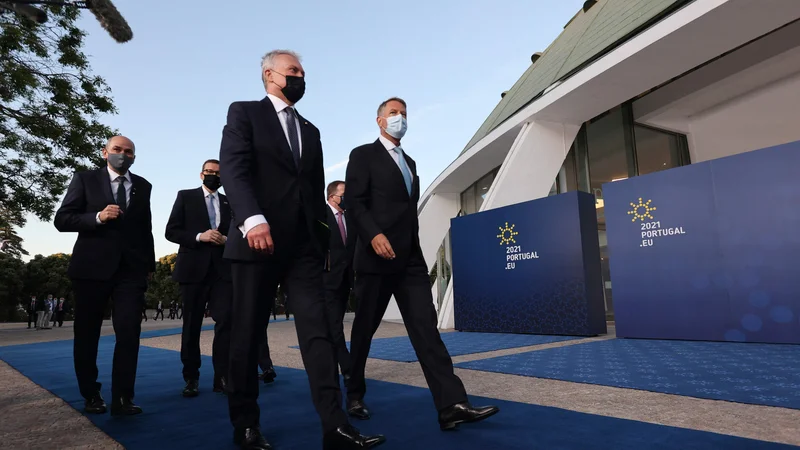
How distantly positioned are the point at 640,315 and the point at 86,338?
7346 mm

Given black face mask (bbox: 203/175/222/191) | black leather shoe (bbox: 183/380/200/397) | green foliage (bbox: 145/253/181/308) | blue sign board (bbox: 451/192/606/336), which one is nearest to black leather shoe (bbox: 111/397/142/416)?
black leather shoe (bbox: 183/380/200/397)

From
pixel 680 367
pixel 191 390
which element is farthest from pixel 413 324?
pixel 680 367

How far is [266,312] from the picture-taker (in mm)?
2293

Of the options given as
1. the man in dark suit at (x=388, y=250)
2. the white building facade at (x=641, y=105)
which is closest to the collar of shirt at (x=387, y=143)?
the man in dark suit at (x=388, y=250)

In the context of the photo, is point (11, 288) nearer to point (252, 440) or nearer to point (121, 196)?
point (121, 196)

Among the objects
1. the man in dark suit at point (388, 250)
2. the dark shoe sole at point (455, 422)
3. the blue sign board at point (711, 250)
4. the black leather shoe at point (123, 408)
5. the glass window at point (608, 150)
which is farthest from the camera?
the glass window at point (608, 150)

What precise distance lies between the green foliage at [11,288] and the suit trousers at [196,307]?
45286 mm

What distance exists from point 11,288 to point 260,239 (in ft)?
163

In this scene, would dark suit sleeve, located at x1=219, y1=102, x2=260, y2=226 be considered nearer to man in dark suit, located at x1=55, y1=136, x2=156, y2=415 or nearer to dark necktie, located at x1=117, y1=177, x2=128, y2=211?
man in dark suit, located at x1=55, y1=136, x2=156, y2=415

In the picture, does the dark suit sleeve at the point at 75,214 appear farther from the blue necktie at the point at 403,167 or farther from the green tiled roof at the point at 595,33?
the green tiled roof at the point at 595,33

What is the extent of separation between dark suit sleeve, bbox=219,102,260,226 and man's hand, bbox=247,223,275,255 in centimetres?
8

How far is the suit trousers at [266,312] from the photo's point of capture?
2.16 m

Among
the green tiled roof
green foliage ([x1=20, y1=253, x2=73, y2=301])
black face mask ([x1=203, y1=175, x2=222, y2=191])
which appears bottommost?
black face mask ([x1=203, y1=175, x2=222, y2=191])

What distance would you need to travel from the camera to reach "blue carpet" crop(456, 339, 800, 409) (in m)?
3.41
